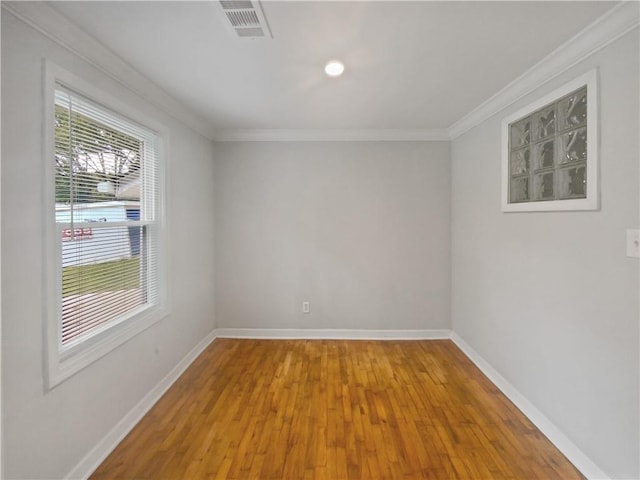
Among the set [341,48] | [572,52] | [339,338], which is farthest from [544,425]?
[341,48]

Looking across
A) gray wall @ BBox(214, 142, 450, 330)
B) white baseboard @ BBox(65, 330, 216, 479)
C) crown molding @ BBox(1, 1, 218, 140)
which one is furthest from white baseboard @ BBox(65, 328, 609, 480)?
crown molding @ BBox(1, 1, 218, 140)

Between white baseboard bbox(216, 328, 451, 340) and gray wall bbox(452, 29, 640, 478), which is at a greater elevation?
gray wall bbox(452, 29, 640, 478)

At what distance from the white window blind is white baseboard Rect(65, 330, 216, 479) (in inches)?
25.8

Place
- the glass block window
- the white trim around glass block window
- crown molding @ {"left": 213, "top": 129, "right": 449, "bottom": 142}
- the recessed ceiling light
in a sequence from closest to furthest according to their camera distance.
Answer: the white trim around glass block window → the glass block window → the recessed ceiling light → crown molding @ {"left": 213, "top": 129, "right": 449, "bottom": 142}

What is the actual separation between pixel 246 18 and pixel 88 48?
0.96 meters

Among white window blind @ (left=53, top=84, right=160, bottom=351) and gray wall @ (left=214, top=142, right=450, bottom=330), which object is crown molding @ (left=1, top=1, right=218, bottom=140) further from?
gray wall @ (left=214, top=142, right=450, bottom=330)

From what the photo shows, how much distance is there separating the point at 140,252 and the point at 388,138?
2836 mm

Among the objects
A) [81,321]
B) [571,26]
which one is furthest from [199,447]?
[571,26]

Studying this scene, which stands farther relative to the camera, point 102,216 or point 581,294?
point 102,216

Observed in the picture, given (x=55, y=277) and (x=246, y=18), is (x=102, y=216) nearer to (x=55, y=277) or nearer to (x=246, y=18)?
(x=55, y=277)

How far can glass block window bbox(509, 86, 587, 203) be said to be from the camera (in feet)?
5.85

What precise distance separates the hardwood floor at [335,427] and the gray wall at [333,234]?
0.71 metres

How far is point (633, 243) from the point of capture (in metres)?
1.45

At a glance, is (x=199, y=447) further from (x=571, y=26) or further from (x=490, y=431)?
(x=571, y=26)
